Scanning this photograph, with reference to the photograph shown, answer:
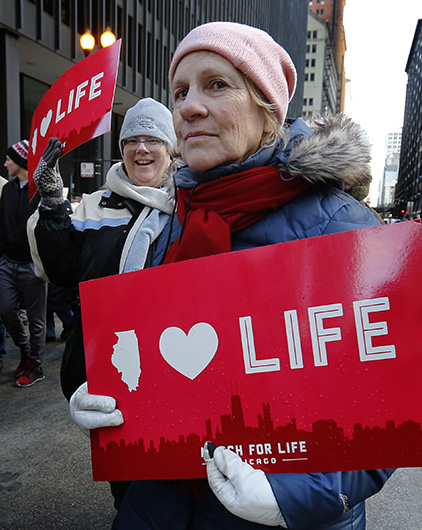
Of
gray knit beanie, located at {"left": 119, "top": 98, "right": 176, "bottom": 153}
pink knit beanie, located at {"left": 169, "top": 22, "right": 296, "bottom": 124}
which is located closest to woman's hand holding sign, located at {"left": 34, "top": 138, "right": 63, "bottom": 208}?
gray knit beanie, located at {"left": 119, "top": 98, "right": 176, "bottom": 153}

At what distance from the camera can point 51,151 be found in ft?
6.77

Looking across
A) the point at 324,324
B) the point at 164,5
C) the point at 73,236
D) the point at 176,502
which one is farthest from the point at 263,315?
the point at 164,5

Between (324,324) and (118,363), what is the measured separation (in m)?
0.50

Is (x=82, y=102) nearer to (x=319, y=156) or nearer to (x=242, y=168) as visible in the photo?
(x=242, y=168)

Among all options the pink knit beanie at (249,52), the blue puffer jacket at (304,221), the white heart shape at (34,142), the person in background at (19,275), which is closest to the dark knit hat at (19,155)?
the person in background at (19,275)

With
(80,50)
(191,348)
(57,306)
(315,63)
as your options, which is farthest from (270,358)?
(315,63)

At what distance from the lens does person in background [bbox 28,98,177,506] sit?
1.95 meters

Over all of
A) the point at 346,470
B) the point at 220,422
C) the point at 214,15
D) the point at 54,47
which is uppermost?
the point at 214,15

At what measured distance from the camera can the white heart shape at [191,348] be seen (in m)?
1.13

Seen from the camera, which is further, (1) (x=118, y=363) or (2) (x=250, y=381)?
(1) (x=118, y=363)

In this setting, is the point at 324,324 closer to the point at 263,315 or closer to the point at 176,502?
the point at 263,315

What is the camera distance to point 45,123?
2.17 meters

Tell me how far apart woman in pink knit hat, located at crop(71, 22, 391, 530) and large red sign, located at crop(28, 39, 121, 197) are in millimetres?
585

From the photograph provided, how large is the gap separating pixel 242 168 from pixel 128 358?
0.57 metres
